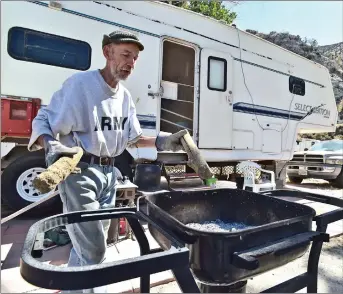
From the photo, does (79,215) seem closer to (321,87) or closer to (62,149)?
(62,149)

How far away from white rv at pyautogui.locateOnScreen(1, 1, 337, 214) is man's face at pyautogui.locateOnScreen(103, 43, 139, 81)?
6.89 ft

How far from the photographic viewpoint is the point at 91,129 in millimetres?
1745

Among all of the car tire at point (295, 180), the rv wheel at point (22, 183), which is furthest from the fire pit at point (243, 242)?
the car tire at point (295, 180)

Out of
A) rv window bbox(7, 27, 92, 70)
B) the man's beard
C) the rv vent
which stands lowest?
the man's beard

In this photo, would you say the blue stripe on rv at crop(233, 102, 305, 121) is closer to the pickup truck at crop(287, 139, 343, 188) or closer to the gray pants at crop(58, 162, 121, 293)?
the pickup truck at crop(287, 139, 343, 188)

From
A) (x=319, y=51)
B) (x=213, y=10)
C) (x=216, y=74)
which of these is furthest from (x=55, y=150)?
(x=319, y=51)

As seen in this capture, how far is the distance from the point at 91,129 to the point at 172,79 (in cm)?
427

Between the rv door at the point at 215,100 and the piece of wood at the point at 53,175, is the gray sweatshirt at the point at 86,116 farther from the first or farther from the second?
the rv door at the point at 215,100

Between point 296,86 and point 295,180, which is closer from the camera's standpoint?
point 296,86

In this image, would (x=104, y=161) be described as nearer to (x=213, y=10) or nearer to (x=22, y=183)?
(x=22, y=183)

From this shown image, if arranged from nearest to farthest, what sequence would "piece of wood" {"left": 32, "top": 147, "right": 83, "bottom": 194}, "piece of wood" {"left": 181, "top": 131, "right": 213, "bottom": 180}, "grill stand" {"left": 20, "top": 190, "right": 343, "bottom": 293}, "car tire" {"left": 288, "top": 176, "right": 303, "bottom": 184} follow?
"grill stand" {"left": 20, "top": 190, "right": 343, "bottom": 293} → "piece of wood" {"left": 32, "top": 147, "right": 83, "bottom": 194} → "piece of wood" {"left": 181, "top": 131, "right": 213, "bottom": 180} → "car tire" {"left": 288, "top": 176, "right": 303, "bottom": 184}

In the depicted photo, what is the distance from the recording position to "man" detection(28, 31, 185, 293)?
1.69 meters

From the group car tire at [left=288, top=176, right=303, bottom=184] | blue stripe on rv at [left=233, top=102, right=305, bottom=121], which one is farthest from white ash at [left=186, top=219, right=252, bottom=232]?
car tire at [left=288, top=176, right=303, bottom=184]

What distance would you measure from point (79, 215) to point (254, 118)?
15.8 ft
